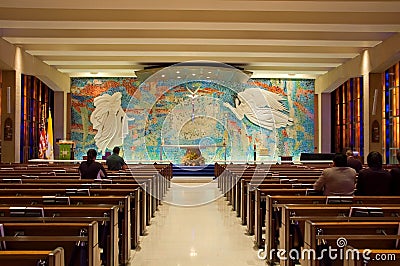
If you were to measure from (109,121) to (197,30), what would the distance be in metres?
8.01

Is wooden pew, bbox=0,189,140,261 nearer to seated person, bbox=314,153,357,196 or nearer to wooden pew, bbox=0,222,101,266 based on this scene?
wooden pew, bbox=0,222,101,266

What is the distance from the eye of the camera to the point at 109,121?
20203 millimetres

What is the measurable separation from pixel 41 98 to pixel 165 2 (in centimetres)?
917

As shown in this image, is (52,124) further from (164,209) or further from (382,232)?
(382,232)

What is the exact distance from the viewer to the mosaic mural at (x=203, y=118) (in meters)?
20.3

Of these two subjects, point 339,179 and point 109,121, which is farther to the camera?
point 109,121

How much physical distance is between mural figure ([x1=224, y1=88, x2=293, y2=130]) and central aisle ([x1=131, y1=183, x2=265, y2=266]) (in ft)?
35.7

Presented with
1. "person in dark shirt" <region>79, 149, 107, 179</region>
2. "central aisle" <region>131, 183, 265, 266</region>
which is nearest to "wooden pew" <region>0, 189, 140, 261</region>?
"central aisle" <region>131, 183, 265, 266</region>

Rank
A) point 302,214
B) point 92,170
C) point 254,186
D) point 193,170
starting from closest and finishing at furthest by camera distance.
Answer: point 302,214, point 254,186, point 92,170, point 193,170

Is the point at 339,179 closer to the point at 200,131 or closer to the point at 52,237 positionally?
the point at 52,237

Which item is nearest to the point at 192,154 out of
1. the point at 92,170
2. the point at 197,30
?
the point at 197,30

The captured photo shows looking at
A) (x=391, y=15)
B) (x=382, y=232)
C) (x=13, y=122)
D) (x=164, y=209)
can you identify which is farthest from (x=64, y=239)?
(x=13, y=122)

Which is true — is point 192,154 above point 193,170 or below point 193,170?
above

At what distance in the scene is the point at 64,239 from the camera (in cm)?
300
